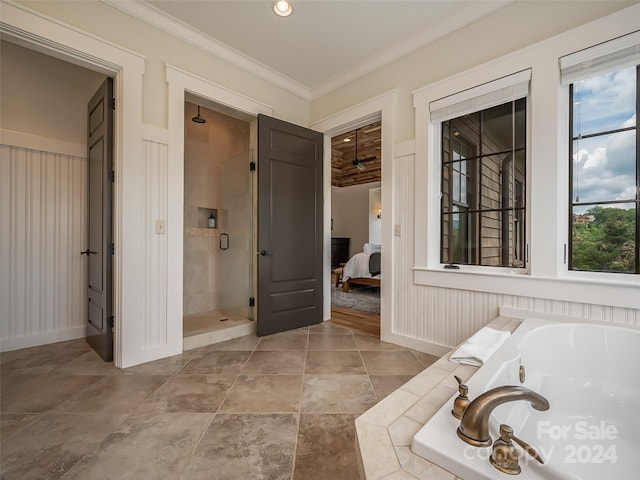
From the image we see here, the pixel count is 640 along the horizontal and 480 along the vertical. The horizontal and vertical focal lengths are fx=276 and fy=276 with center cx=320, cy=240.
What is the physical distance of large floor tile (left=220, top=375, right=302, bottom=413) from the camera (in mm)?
1638

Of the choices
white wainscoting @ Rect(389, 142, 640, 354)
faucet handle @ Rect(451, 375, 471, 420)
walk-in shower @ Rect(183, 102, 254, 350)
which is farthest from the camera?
walk-in shower @ Rect(183, 102, 254, 350)

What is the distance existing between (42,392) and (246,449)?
5.01ft

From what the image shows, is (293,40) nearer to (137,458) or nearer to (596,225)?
(596,225)

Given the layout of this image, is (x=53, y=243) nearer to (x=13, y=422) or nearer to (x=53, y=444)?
(x=13, y=422)

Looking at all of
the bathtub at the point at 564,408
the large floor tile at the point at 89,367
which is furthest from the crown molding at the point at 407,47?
the large floor tile at the point at 89,367

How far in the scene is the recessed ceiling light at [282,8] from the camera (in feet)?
7.13

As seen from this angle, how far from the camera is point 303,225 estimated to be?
3.21 meters

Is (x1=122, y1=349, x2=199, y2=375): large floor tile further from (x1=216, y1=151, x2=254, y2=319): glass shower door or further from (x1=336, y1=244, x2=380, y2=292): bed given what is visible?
(x1=336, y1=244, x2=380, y2=292): bed

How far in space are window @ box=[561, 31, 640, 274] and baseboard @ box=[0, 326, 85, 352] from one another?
4.34 m

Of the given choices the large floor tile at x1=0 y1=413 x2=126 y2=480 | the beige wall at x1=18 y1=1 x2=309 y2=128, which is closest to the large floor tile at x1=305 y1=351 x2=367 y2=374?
the large floor tile at x1=0 y1=413 x2=126 y2=480

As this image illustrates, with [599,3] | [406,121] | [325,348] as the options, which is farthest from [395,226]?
[599,3]

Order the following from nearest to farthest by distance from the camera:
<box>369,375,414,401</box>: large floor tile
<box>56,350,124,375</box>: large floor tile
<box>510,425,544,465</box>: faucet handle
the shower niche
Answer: <box>510,425,544,465</box>: faucet handle
<box>369,375,414,401</box>: large floor tile
<box>56,350,124,375</box>: large floor tile
the shower niche

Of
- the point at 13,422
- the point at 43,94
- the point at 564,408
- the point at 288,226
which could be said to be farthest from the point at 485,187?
the point at 43,94

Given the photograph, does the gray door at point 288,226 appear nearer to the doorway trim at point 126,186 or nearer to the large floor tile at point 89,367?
the doorway trim at point 126,186
